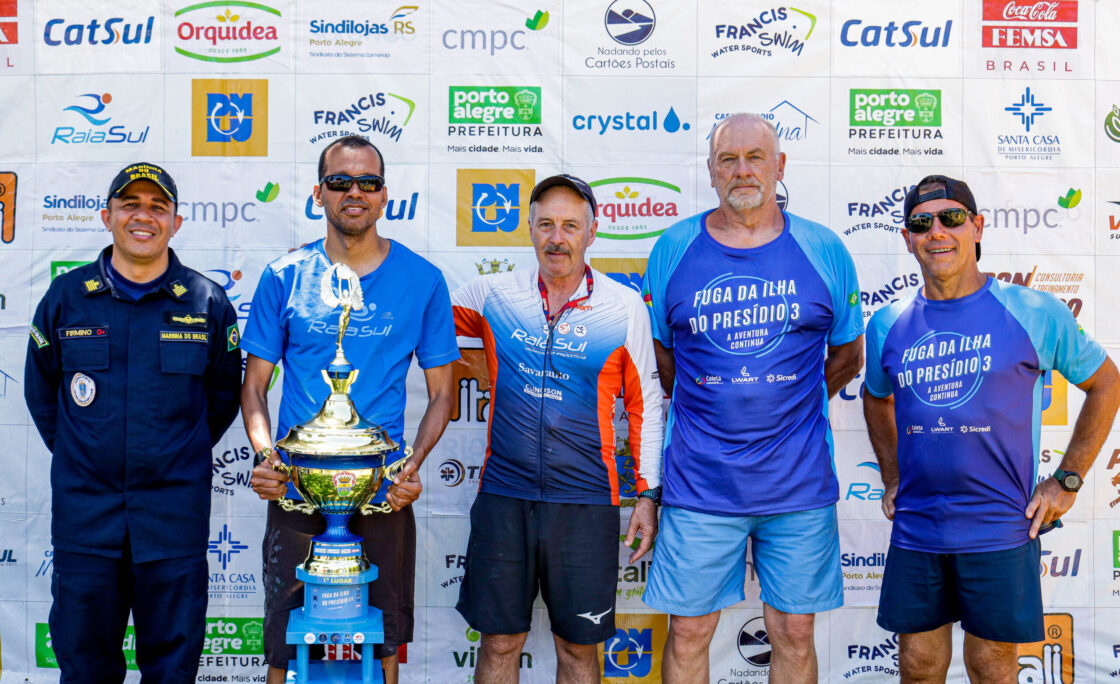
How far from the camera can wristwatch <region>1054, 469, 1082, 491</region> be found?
2.57 metres

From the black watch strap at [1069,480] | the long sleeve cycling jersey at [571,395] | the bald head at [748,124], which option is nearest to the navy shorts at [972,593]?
the black watch strap at [1069,480]

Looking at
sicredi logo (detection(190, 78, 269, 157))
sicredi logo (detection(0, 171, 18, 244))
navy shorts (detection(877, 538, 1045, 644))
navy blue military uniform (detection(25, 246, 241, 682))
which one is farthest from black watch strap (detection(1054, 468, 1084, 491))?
sicredi logo (detection(0, 171, 18, 244))

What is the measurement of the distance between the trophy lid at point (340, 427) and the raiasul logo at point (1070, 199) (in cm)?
273

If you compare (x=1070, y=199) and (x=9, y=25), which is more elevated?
(x=9, y=25)

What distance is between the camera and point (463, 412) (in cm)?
341

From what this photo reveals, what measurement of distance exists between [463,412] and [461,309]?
618 mm

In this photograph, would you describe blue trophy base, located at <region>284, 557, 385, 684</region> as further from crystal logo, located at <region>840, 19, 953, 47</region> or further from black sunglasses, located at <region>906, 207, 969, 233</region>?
crystal logo, located at <region>840, 19, 953, 47</region>

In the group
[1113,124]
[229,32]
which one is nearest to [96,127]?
[229,32]

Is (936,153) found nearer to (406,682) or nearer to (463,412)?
(463,412)

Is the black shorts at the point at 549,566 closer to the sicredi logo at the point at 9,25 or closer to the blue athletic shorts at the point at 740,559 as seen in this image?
the blue athletic shorts at the point at 740,559

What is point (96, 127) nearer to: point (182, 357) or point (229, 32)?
point (229, 32)

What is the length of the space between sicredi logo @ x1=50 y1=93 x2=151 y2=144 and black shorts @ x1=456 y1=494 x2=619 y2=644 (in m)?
2.02

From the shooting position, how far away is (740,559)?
271 cm

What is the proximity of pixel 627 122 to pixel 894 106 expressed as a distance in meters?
1.02
